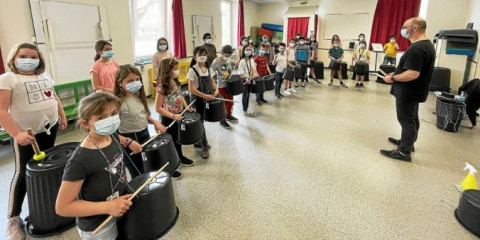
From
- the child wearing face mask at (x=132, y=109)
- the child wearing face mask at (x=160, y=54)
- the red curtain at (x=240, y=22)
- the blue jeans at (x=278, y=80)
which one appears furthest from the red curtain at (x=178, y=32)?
the child wearing face mask at (x=132, y=109)

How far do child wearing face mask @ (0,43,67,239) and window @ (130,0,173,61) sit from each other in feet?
14.4

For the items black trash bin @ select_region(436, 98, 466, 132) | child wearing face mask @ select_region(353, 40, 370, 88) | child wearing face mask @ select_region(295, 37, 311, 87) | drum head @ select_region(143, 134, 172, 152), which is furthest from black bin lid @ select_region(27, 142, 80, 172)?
child wearing face mask @ select_region(353, 40, 370, 88)

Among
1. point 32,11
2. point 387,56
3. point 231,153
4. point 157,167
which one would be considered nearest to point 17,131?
point 157,167

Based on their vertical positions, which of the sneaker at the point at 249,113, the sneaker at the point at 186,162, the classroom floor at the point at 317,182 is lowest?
the classroom floor at the point at 317,182

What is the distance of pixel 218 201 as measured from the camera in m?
2.44

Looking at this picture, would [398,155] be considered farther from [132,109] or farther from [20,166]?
[20,166]

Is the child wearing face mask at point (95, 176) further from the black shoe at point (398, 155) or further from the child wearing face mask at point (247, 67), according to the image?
the child wearing face mask at point (247, 67)

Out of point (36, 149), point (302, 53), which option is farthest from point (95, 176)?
point (302, 53)

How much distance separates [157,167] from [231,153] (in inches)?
57.3

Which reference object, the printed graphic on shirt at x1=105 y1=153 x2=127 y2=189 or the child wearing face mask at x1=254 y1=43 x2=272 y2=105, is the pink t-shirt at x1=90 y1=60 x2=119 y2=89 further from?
the child wearing face mask at x1=254 y1=43 x2=272 y2=105

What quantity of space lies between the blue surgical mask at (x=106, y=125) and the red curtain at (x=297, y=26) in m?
10.2

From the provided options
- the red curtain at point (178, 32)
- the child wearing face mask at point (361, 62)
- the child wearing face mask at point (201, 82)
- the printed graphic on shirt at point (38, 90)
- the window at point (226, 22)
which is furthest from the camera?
the window at point (226, 22)

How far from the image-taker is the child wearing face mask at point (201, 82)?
10.5 ft

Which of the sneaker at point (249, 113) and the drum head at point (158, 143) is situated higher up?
the drum head at point (158, 143)
